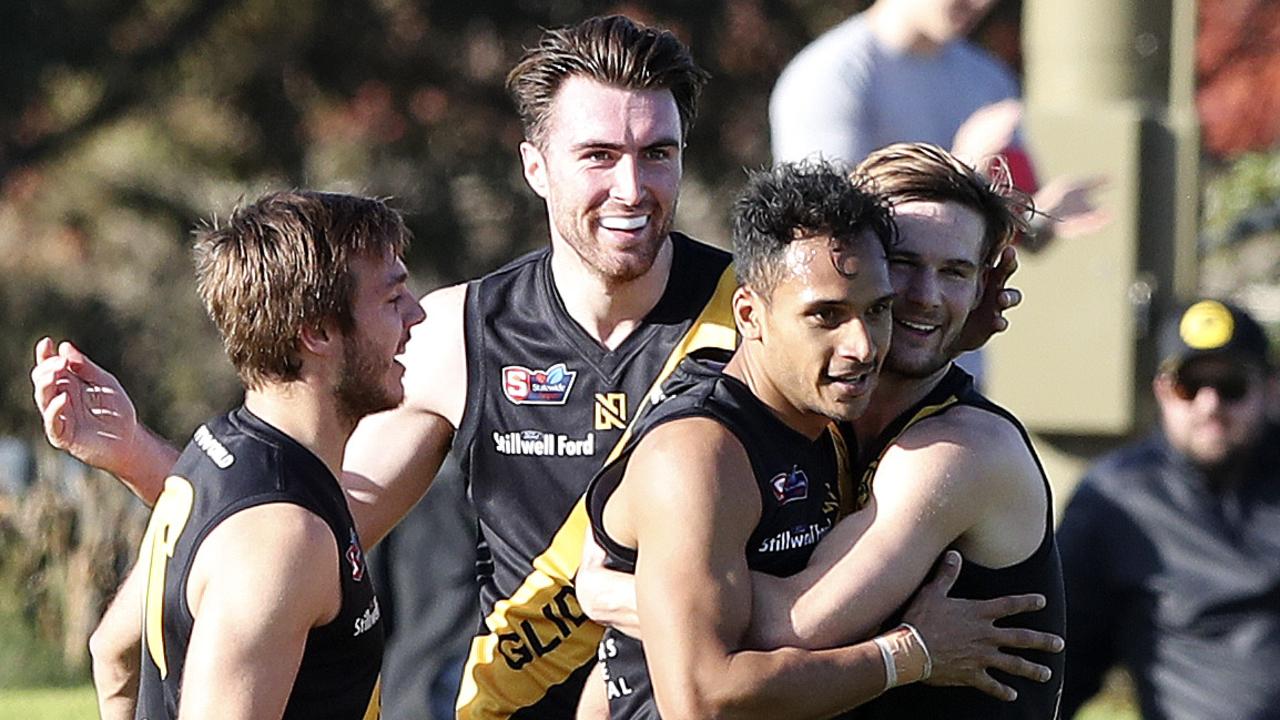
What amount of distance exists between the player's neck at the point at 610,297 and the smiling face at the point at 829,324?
0.99m

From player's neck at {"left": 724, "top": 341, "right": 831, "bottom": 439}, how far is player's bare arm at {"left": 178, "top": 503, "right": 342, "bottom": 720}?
0.70 m

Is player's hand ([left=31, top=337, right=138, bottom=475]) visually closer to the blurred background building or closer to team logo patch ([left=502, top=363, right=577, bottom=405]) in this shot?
team logo patch ([left=502, top=363, right=577, bottom=405])

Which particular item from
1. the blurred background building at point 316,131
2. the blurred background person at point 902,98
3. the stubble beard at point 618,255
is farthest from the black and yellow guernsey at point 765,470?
the blurred background building at point 316,131

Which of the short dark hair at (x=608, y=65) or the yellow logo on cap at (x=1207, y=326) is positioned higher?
the short dark hair at (x=608, y=65)

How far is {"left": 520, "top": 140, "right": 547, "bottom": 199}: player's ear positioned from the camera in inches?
172

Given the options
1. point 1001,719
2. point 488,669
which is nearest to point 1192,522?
point 488,669

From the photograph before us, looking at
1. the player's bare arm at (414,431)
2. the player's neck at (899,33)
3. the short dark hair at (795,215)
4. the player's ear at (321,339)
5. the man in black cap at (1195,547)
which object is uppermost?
the player's neck at (899,33)

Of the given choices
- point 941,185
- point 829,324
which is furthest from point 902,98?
point 829,324

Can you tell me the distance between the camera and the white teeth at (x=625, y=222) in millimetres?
4188

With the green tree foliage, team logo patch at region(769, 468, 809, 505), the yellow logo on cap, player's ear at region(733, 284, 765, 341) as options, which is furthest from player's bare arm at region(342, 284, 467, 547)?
the green tree foliage

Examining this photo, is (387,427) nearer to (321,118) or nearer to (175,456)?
(175,456)

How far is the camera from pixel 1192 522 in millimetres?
6367

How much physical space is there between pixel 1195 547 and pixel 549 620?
2.66 meters

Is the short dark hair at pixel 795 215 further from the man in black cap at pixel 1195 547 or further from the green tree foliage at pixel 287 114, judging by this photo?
the green tree foliage at pixel 287 114
